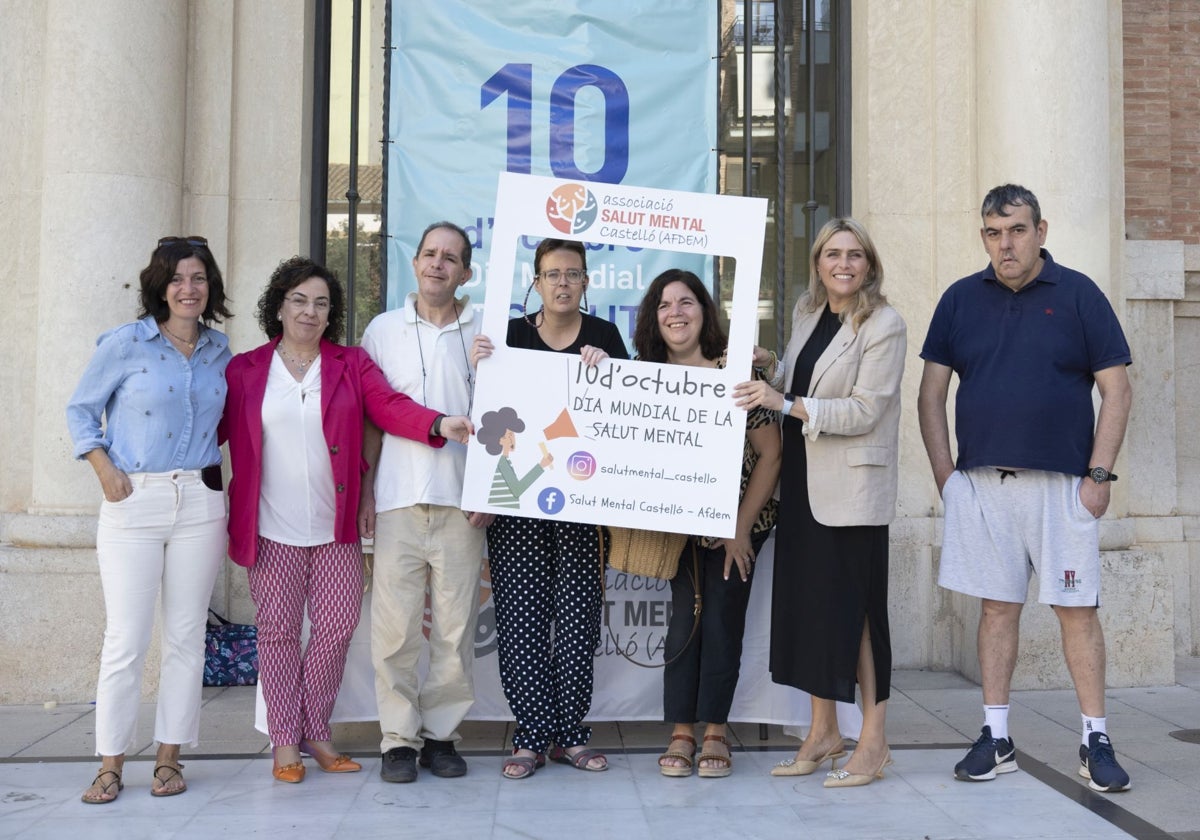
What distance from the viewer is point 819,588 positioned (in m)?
4.45

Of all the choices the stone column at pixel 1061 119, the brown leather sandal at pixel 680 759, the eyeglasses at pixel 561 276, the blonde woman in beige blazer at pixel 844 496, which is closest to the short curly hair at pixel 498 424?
the eyeglasses at pixel 561 276

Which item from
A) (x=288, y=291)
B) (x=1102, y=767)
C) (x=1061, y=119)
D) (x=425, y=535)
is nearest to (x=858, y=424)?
(x=1102, y=767)

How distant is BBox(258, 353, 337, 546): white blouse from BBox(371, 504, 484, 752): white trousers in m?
0.27

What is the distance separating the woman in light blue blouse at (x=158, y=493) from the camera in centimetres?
427

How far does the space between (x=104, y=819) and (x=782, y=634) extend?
2551 millimetres

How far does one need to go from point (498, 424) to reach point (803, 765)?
1784 mm

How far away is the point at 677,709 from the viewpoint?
15.4 feet

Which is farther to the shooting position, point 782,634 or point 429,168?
point 429,168

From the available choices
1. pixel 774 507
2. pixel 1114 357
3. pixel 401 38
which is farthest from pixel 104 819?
pixel 401 38

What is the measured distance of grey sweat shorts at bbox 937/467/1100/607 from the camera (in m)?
4.45

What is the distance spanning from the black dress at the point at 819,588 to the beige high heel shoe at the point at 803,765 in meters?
0.32

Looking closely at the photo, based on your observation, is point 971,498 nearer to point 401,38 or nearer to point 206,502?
point 206,502

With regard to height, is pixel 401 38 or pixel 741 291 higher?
pixel 401 38

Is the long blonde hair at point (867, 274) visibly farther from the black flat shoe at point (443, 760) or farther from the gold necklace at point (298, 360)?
the black flat shoe at point (443, 760)
